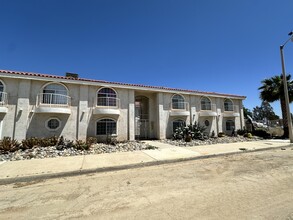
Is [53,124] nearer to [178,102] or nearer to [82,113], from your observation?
[82,113]

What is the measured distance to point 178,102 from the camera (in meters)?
16.5

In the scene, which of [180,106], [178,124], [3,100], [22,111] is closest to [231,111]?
[180,106]

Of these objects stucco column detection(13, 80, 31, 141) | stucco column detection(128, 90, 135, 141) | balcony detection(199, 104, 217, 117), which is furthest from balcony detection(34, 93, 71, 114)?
balcony detection(199, 104, 217, 117)

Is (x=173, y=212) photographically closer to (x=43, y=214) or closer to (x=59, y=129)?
(x=43, y=214)

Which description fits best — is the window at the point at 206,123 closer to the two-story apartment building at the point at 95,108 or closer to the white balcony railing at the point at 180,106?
the two-story apartment building at the point at 95,108

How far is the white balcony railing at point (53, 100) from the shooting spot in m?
11.3

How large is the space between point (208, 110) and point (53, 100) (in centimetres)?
1626

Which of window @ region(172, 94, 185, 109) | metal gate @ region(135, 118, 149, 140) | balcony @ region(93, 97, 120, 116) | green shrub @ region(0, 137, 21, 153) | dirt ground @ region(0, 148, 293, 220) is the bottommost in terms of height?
dirt ground @ region(0, 148, 293, 220)

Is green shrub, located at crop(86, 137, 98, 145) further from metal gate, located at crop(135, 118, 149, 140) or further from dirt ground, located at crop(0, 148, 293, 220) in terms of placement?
metal gate, located at crop(135, 118, 149, 140)

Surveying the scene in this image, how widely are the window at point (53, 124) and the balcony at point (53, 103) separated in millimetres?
1030

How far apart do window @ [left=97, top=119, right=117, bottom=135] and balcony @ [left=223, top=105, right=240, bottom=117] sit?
13845mm

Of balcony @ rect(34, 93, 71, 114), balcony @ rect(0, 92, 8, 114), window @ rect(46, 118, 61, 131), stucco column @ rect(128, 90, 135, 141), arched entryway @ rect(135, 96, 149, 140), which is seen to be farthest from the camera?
arched entryway @ rect(135, 96, 149, 140)

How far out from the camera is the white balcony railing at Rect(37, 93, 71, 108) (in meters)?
11.3

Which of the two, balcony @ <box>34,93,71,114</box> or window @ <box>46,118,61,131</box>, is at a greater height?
balcony @ <box>34,93,71,114</box>
